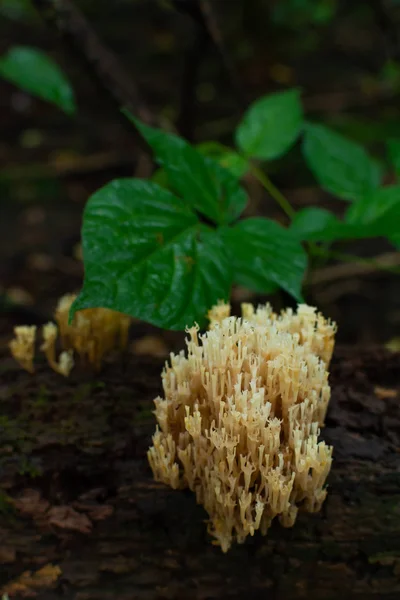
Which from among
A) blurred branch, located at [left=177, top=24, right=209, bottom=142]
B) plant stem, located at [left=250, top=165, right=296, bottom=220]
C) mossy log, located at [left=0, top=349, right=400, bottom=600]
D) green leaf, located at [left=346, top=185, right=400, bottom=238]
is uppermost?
blurred branch, located at [left=177, top=24, right=209, bottom=142]

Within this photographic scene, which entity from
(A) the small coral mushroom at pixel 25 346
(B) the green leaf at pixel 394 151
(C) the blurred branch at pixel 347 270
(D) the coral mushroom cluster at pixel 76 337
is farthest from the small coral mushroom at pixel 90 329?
(C) the blurred branch at pixel 347 270

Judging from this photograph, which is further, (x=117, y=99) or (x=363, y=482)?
(x=117, y=99)

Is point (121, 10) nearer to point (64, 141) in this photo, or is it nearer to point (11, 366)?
point (64, 141)

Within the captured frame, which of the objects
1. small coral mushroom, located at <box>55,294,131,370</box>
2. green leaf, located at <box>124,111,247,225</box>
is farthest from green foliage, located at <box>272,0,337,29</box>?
small coral mushroom, located at <box>55,294,131,370</box>

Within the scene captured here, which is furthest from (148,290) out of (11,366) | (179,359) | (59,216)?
(59,216)

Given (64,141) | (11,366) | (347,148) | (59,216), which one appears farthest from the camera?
(64,141)

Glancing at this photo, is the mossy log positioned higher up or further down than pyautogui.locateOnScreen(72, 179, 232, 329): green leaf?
further down

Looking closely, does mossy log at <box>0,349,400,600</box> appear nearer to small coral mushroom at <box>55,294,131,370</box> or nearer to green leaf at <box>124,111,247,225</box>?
small coral mushroom at <box>55,294,131,370</box>
